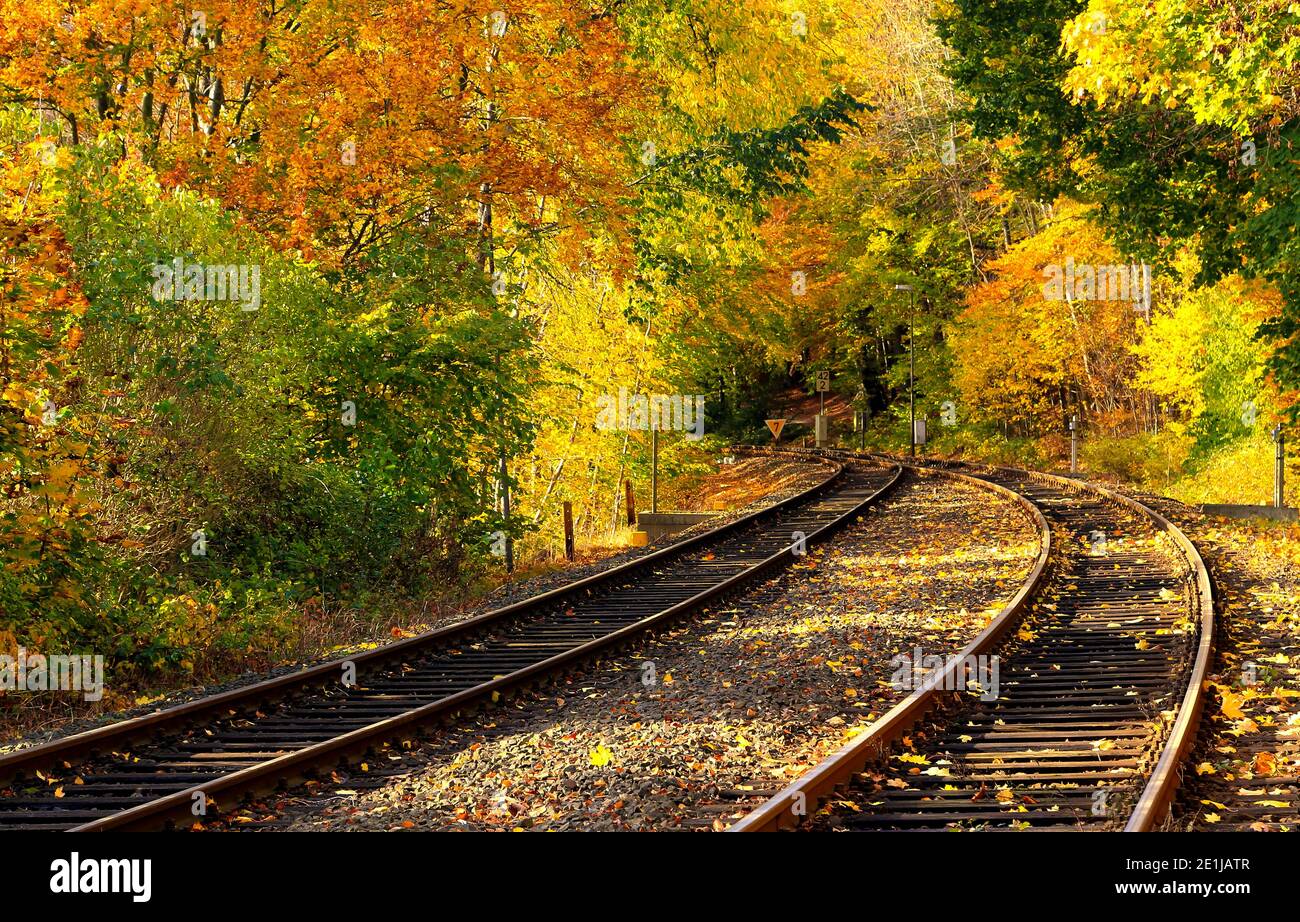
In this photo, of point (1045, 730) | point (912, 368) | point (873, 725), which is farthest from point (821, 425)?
point (873, 725)

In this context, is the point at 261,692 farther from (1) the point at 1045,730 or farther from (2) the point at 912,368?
(2) the point at 912,368

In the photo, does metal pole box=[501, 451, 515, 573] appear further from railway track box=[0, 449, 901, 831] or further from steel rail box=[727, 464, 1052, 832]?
steel rail box=[727, 464, 1052, 832]

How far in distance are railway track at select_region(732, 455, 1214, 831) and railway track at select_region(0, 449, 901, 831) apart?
3.32 metres

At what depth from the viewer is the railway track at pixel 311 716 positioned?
318 inches

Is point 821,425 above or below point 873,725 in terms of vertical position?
above

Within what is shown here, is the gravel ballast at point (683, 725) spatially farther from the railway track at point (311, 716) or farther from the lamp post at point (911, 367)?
the lamp post at point (911, 367)

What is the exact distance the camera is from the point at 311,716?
1055 centimetres

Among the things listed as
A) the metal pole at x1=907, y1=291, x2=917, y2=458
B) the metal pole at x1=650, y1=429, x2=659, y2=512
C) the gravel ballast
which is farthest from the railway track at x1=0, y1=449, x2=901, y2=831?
the metal pole at x1=907, y1=291, x2=917, y2=458

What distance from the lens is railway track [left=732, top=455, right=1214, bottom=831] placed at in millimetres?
7219

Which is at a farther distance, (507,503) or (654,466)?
(654,466)

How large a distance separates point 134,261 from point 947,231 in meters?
41.7

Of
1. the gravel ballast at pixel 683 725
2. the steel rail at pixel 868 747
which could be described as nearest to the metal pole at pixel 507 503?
the gravel ballast at pixel 683 725

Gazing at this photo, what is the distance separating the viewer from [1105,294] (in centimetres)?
3722

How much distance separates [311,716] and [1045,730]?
214 inches
